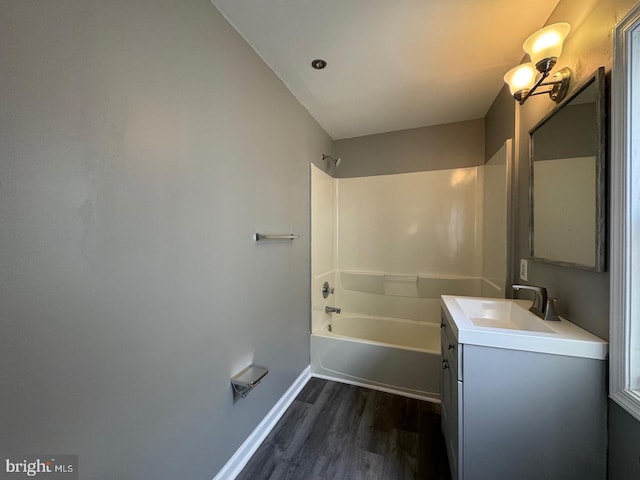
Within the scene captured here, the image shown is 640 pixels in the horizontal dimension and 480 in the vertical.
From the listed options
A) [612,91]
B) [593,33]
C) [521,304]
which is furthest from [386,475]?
[593,33]

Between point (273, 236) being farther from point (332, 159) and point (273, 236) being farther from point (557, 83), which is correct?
point (557, 83)

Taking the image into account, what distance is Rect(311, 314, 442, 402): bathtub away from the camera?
2027 mm

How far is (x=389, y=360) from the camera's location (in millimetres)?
2135

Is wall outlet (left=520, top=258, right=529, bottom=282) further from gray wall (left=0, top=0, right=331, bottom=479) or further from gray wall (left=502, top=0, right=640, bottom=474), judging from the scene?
gray wall (left=0, top=0, right=331, bottom=479)

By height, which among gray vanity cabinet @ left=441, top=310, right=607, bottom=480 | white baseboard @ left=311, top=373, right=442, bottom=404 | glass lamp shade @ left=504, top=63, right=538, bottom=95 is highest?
glass lamp shade @ left=504, top=63, right=538, bottom=95

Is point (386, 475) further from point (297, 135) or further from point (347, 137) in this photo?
point (347, 137)

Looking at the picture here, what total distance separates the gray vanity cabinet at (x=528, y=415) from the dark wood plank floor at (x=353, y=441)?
0.54 m

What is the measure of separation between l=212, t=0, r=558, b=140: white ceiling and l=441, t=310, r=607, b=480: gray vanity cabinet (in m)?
1.68

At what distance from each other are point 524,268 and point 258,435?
203cm

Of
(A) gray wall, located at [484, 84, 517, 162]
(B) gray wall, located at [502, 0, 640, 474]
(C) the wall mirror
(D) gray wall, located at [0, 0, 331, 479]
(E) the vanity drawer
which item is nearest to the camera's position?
(D) gray wall, located at [0, 0, 331, 479]

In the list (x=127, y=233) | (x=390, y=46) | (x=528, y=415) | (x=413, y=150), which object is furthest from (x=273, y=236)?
(x=413, y=150)

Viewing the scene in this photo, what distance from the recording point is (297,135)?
215 centimetres

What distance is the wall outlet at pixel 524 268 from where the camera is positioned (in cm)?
157

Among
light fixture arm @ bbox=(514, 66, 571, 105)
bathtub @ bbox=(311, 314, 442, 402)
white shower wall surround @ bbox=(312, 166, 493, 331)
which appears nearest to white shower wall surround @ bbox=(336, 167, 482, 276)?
white shower wall surround @ bbox=(312, 166, 493, 331)
